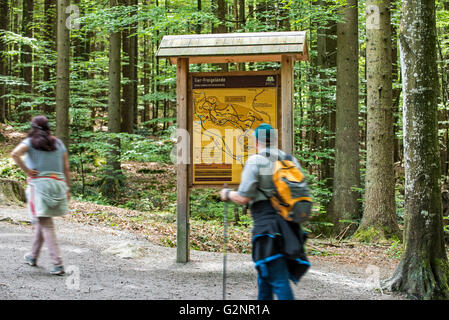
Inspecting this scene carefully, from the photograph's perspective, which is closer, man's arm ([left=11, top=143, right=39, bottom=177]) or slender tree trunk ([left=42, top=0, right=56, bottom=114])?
man's arm ([left=11, top=143, right=39, bottom=177])

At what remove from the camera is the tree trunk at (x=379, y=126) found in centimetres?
1027

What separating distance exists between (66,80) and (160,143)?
3.66 m

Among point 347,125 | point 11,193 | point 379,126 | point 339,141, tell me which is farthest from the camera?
point 339,141

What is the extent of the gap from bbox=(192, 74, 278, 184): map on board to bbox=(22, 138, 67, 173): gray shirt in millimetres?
2178

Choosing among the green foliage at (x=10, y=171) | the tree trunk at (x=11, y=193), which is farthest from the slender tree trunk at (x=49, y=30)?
the tree trunk at (x=11, y=193)

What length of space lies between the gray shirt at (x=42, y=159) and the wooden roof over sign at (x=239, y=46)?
2.22 meters

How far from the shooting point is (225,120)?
23.3 ft

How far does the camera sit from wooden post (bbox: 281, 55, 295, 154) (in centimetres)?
→ 664

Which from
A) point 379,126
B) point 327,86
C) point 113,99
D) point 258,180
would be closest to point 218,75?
point 258,180

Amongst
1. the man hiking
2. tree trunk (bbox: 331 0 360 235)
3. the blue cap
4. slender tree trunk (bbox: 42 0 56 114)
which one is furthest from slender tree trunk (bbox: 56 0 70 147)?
the man hiking

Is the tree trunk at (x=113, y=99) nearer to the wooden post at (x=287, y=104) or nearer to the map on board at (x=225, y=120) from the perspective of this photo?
the map on board at (x=225, y=120)

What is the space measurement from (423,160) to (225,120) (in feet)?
9.81

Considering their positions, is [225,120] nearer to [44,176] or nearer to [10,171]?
[44,176]

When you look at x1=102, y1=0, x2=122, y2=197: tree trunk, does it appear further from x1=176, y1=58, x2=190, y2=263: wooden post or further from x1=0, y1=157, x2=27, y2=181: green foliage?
x1=176, y1=58, x2=190, y2=263: wooden post
